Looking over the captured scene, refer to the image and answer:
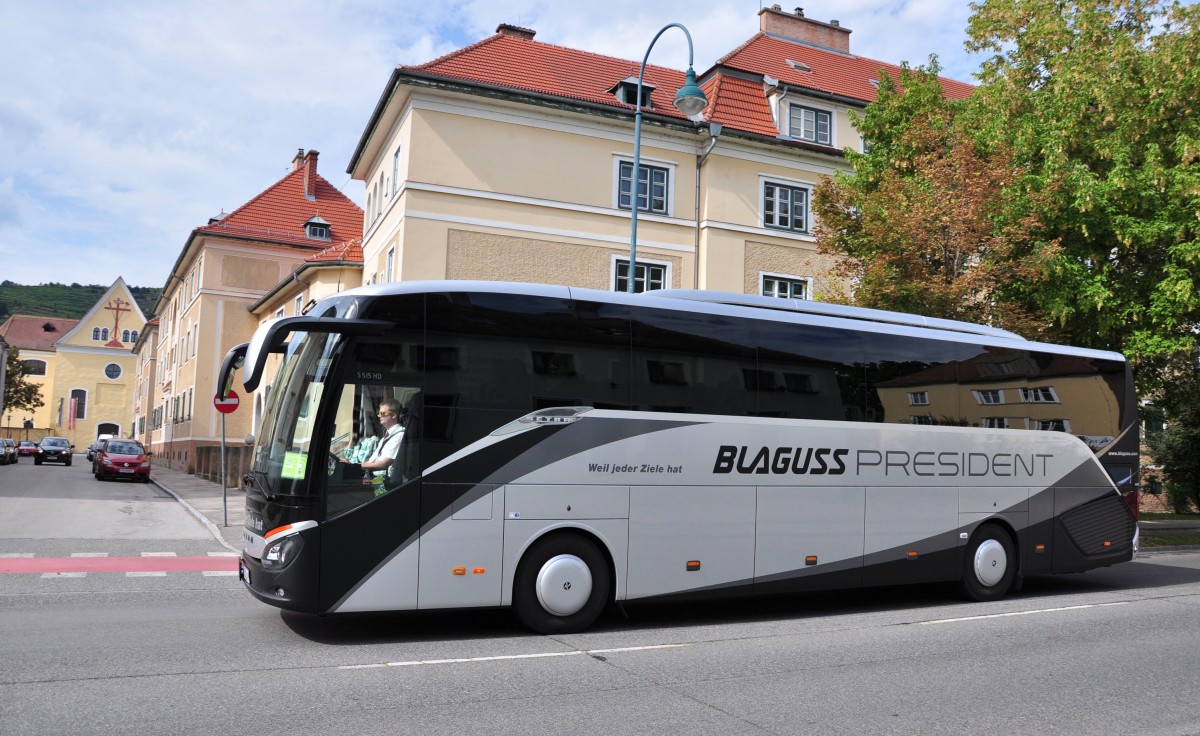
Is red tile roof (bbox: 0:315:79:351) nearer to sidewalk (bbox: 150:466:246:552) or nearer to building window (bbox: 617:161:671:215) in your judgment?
sidewalk (bbox: 150:466:246:552)

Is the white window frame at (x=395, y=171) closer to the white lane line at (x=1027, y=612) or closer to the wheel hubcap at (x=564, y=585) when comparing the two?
the wheel hubcap at (x=564, y=585)

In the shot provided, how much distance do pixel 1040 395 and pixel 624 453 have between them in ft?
21.6

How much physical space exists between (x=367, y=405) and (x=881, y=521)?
616 cm

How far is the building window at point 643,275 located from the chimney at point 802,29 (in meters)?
13.5

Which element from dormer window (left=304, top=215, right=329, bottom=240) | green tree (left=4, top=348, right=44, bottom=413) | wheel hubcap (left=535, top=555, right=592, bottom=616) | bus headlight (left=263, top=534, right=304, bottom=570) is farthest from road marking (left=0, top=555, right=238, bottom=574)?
green tree (left=4, top=348, right=44, bottom=413)

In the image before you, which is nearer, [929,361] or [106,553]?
[929,361]

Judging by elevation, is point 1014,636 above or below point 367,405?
below

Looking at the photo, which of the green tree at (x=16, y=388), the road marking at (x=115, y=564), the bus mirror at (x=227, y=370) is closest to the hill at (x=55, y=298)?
the green tree at (x=16, y=388)

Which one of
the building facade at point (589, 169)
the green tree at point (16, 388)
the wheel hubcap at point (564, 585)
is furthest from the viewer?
the green tree at point (16, 388)

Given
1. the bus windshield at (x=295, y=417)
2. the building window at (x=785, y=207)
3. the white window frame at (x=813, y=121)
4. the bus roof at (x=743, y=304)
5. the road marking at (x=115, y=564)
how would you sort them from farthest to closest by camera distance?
1. the white window frame at (x=813, y=121)
2. the building window at (x=785, y=207)
3. the road marking at (x=115, y=564)
4. the bus roof at (x=743, y=304)
5. the bus windshield at (x=295, y=417)

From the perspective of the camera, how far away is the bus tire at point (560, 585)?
29.8ft

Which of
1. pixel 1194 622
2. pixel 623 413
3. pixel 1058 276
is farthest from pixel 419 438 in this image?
pixel 1058 276

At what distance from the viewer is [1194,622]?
10.6 meters

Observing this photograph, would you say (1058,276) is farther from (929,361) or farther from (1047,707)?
(1047,707)
